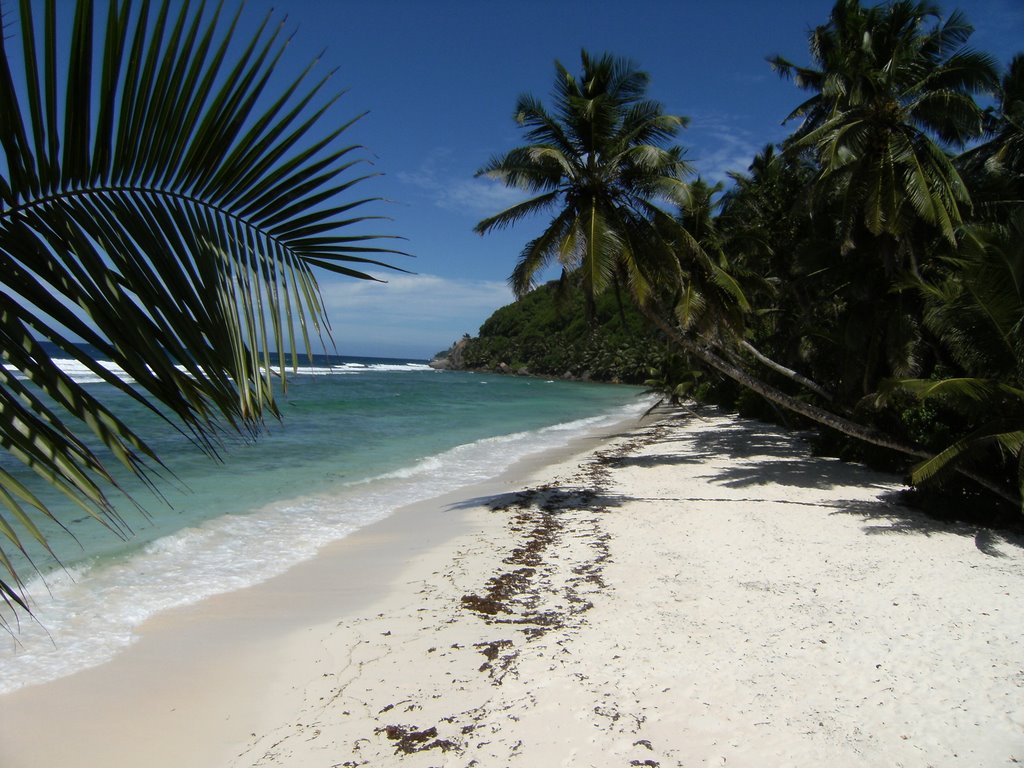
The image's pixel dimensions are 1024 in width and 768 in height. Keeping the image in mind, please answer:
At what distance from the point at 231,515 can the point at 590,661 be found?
287 inches

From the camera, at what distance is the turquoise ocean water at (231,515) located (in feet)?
19.4

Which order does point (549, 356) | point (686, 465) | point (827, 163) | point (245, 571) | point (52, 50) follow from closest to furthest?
point (52, 50), point (245, 571), point (827, 163), point (686, 465), point (549, 356)

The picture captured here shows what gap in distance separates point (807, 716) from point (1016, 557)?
184 inches

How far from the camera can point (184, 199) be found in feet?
4.50

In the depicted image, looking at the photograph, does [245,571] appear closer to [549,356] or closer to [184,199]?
[184,199]

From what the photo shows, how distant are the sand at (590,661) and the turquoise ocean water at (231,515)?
0.54 metres

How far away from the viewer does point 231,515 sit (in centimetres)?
1024

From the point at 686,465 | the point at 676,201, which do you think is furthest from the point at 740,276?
the point at 676,201

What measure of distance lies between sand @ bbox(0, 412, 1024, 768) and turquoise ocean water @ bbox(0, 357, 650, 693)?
1.76 ft

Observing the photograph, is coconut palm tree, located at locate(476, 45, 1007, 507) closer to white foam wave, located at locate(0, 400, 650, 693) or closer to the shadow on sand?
the shadow on sand

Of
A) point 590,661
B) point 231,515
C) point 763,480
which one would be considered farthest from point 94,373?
point 763,480

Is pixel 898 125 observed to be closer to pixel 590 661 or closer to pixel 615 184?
pixel 615 184

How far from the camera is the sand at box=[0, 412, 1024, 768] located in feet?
13.2

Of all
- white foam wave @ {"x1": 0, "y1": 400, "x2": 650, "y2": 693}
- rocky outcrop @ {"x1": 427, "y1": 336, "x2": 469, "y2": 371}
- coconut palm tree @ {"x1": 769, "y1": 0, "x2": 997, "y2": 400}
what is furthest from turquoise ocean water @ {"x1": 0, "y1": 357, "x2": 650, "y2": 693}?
rocky outcrop @ {"x1": 427, "y1": 336, "x2": 469, "y2": 371}
